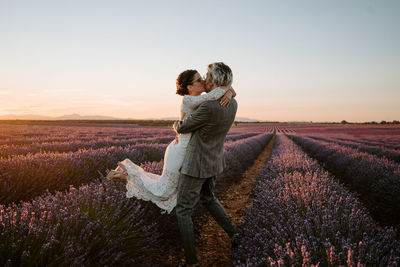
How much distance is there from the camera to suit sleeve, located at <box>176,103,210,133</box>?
1.80 meters

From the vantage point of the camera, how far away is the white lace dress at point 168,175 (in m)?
1.86

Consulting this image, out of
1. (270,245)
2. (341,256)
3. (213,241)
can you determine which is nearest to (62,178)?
(213,241)

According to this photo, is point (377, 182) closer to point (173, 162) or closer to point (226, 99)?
point (226, 99)

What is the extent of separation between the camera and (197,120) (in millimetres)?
1811

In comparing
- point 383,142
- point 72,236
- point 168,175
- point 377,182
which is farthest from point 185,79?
point 383,142

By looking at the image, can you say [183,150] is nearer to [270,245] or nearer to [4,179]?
[270,245]

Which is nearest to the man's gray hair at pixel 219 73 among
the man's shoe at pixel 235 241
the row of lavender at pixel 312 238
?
the row of lavender at pixel 312 238

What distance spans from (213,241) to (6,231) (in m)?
2.22

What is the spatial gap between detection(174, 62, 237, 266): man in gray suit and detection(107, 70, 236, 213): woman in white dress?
0.06 metres

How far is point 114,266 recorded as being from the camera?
66.1 inches

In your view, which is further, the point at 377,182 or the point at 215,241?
the point at 377,182

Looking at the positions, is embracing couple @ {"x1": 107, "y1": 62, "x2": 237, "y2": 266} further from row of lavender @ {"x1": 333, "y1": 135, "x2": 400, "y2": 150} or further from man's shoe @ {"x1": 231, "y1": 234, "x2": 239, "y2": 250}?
row of lavender @ {"x1": 333, "y1": 135, "x2": 400, "y2": 150}

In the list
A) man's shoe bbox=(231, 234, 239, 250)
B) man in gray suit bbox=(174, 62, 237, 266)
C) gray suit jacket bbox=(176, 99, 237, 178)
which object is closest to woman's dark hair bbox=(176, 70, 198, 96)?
man in gray suit bbox=(174, 62, 237, 266)

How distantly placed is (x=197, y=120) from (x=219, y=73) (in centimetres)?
43
